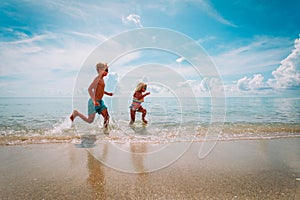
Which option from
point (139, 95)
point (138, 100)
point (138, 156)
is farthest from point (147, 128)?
point (138, 156)

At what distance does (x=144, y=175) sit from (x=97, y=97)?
481cm

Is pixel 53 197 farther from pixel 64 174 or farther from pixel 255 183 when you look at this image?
pixel 255 183

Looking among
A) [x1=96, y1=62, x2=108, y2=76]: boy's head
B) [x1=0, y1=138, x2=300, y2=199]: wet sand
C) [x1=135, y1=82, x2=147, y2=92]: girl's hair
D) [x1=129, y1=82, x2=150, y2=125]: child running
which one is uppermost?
[x1=96, y1=62, x2=108, y2=76]: boy's head

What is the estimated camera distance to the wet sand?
2.53 metres

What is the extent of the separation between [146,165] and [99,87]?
4510 millimetres

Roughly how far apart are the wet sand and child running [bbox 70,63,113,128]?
2.59 m

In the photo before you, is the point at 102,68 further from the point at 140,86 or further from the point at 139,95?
the point at 139,95


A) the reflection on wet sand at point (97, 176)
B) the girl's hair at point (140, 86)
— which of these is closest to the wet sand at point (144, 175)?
the reflection on wet sand at point (97, 176)

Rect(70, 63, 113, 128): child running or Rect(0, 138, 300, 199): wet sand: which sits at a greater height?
Rect(70, 63, 113, 128): child running

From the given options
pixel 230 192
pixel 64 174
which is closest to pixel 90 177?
pixel 64 174

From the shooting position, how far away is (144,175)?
3096 millimetres

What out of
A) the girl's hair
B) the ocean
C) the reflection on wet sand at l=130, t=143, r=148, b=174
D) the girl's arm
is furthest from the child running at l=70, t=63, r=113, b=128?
the reflection on wet sand at l=130, t=143, r=148, b=174

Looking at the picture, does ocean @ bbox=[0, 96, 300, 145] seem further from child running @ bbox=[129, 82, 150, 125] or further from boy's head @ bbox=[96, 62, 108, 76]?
boy's head @ bbox=[96, 62, 108, 76]

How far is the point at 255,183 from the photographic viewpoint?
284 cm
